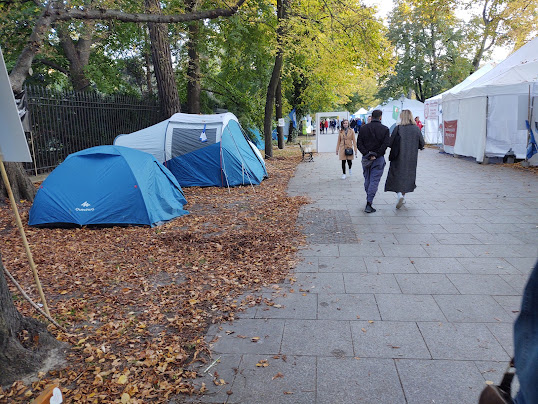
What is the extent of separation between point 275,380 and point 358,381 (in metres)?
0.58

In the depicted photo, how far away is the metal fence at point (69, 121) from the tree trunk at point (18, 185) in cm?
278

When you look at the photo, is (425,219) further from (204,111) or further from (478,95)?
(204,111)

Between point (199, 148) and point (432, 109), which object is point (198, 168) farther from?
point (432, 109)

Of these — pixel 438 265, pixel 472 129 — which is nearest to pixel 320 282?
pixel 438 265

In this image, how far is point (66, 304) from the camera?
14.3ft

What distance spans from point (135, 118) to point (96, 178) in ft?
26.7

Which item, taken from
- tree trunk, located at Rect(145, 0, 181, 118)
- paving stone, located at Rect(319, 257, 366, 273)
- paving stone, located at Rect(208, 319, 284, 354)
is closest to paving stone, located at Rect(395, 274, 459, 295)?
paving stone, located at Rect(319, 257, 366, 273)

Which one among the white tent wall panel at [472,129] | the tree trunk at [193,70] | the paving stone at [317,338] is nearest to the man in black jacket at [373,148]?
the paving stone at [317,338]

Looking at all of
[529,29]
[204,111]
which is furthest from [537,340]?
[529,29]

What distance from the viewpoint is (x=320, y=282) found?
470 centimetres

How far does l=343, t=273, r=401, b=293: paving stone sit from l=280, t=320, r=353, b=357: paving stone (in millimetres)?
792

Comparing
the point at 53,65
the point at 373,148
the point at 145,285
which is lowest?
the point at 145,285

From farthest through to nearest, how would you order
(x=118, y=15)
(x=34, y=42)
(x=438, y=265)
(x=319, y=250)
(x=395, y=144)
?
(x=395, y=144)
(x=34, y=42)
(x=118, y=15)
(x=319, y=250)
(x=438, y=265)

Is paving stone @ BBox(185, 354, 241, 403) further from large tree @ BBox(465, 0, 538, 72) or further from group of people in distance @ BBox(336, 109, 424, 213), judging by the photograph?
large tree @ BBox(465, 0, 538, 72)
